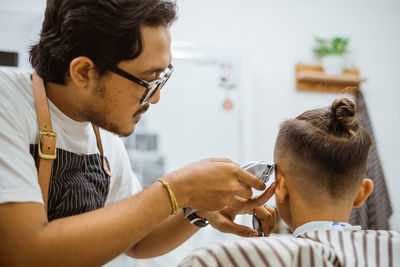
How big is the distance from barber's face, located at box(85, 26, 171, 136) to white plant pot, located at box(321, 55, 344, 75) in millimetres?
2215

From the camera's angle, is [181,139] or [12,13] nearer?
[12,13]

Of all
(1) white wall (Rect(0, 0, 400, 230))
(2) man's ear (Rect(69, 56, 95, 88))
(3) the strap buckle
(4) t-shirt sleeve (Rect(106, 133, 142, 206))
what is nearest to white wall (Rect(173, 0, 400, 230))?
(1) white wall (Rect(0, 0, 400, 230))

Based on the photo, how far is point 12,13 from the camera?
248cm

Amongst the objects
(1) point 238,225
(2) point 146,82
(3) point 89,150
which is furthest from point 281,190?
(3) point 89,150

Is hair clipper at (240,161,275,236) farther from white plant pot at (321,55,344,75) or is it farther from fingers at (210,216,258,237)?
white plant pot at (321,55,344,75)

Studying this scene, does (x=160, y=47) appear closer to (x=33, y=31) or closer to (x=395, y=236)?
(x=395, y=236)

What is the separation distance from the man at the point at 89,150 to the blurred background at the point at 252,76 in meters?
1.44

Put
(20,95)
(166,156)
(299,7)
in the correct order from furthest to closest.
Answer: (299,7) → (166,156) → (20,95)

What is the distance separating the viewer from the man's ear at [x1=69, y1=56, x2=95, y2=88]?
111cm

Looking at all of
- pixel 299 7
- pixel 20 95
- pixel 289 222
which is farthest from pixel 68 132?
pixel 299 7

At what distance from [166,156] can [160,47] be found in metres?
1.66

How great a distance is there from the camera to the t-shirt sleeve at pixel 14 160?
35.3 inches

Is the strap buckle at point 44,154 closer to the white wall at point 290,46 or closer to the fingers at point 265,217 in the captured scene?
the fingers at point 265,217

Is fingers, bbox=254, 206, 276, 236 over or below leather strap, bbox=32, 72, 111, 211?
below
